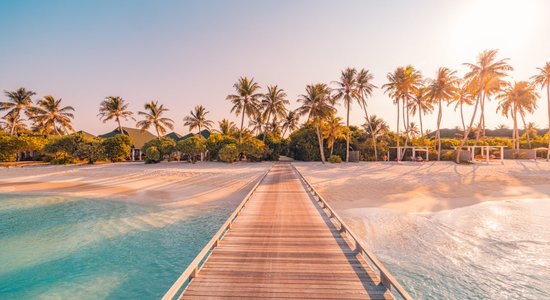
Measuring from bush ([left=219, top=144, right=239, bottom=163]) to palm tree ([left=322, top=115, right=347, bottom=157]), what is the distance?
45.6 ft

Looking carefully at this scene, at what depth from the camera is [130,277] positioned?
20.0 feet

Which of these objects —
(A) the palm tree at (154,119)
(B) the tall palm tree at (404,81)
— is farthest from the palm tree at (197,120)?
(B) the tall palm tree at (404,81)

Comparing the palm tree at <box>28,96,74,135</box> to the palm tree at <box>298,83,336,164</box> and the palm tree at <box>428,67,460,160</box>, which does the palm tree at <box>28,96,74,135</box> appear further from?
the palm tree at <box>428,67,460,160</box>

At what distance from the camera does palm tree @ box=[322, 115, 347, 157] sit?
35.8 meters

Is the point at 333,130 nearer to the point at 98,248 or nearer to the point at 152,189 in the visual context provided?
the point at 152,189

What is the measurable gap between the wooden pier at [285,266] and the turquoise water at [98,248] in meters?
Answer: 1.55

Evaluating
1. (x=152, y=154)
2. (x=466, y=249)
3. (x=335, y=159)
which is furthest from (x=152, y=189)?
(x=335, y=159)

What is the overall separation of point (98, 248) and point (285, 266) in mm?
6935

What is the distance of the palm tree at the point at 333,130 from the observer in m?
35.8

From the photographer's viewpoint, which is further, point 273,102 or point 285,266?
point 273,102

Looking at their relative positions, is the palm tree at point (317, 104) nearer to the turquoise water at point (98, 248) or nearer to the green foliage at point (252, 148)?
the green foliage at point (252, 148)

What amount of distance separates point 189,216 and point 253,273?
288 inches

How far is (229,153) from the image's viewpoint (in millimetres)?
35250

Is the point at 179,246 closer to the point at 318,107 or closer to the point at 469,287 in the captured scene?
the point at 469,287
